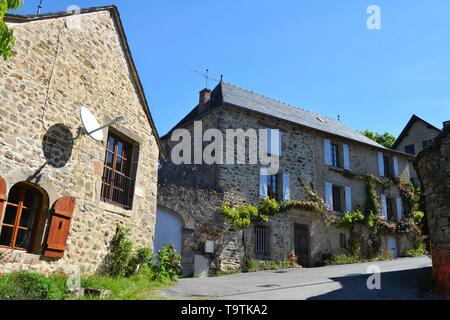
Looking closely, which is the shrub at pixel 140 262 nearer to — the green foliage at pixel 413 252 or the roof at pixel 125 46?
the roof at pixel 125 46

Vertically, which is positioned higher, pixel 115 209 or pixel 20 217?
pixel 115 209

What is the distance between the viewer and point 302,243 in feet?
56.1

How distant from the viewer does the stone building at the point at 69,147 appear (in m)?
6.67

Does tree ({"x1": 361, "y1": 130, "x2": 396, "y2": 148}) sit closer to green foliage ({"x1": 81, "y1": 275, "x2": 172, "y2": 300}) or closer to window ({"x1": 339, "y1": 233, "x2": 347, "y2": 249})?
window ({"x1": 339, "y1": 233, "x2": 347, "y2": 249})

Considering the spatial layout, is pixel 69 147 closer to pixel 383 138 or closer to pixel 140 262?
pixel 140 262

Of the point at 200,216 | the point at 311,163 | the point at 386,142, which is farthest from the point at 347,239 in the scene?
the point at 386,142

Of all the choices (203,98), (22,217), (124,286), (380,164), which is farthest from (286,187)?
(22,217)

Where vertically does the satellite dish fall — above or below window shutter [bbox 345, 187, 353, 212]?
below

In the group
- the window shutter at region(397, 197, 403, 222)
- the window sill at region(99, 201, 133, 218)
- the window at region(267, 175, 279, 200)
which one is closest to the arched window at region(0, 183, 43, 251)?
the window sill at region(99, 201, 133, 218)

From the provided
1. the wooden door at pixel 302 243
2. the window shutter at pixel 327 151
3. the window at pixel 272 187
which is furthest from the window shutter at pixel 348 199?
the window at pixel 272 187

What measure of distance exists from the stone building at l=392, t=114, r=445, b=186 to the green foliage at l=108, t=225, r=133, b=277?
24.4 meters

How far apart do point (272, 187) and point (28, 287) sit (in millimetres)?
12360

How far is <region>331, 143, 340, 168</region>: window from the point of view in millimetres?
19656
